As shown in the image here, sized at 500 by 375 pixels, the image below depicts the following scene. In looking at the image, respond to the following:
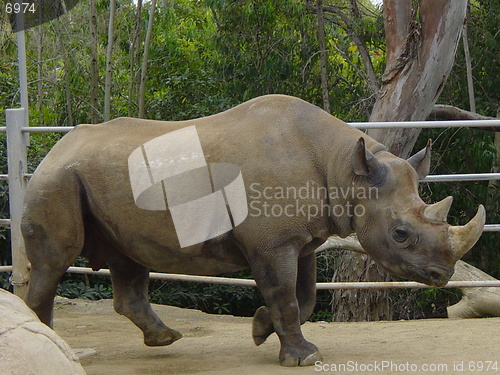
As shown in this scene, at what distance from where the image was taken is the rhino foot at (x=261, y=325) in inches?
192

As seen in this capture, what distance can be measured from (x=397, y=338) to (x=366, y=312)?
3114 millimetres

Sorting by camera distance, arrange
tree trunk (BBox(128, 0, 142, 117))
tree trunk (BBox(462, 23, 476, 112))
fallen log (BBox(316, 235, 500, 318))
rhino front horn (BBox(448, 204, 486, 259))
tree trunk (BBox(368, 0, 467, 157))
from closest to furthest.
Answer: rhino front horn (BBox(448, 204, 486, 259)) → fallen log (BBox(316, 235, 500, 318)) → tree trunk (BBox(368, 0, 467, 157)) → tree trunk (BBox(462, 23, 476, 112)) → tree trunk (BBox(128, 0, 142, 117))

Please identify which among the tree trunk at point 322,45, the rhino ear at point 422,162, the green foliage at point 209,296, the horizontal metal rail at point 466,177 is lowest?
the green foliage at point 209,296

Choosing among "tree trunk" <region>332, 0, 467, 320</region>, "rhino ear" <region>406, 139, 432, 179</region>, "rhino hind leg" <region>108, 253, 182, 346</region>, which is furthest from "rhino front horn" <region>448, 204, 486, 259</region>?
"tree trunk" <region>332, 0, 467, 320</region>

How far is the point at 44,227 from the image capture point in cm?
493

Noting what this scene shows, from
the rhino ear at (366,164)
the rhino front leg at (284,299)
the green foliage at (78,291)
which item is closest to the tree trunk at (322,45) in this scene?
the green foliage at (78,291)

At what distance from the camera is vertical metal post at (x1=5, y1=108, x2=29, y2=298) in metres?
6.14

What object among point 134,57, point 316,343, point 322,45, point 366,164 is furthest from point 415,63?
point 134,57

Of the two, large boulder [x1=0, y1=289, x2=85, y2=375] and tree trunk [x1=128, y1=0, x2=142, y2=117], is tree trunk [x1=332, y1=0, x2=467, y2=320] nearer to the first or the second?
large boulder [x1=0, y1=289, x2=85, y2=375]

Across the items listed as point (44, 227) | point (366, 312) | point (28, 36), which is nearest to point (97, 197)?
point (44, 227)

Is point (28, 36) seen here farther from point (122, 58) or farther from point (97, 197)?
point (97, 197)

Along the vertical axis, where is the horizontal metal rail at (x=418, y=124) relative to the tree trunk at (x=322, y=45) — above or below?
below

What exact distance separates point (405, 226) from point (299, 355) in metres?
0.97

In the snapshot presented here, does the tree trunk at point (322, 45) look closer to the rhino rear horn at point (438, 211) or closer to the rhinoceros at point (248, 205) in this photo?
the rhinoceros at point (248, 205)
